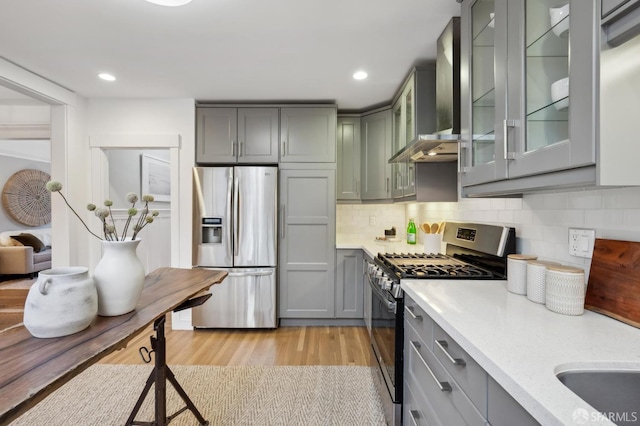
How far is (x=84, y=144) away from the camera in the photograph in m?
3.16

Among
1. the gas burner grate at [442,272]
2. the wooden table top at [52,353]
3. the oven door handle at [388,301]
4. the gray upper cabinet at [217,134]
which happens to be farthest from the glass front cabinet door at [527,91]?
the gray upper cabinet at [217,134]

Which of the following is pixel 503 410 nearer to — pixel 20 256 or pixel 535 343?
pixel 535 343

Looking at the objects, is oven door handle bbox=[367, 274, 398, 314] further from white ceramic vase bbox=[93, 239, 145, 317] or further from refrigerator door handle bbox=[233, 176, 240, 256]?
refrigerator door handle bbox=[233, 176, 240, 256]

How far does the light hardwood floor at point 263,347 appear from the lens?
99.4 inches

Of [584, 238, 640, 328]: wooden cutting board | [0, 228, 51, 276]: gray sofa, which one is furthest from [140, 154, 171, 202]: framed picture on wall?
[584, 238, 640, 328]: wooden cutting board

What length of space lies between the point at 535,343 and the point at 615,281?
0.48 meters

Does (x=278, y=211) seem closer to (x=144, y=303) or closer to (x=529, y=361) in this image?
(x=144, y=303)

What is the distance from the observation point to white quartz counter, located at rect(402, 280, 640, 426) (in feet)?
1.97

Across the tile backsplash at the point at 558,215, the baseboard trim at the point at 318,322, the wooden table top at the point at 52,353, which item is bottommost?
the baseboard trim at the point at 318,322

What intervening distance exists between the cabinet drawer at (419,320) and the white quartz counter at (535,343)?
0.22ft

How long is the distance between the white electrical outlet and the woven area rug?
1.43 meters

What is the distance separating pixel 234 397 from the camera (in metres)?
2.04

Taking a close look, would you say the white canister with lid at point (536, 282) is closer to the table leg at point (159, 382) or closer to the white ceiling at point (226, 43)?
the white ceiling at point (226, 43)

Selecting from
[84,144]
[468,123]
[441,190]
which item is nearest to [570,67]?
[468,123]
